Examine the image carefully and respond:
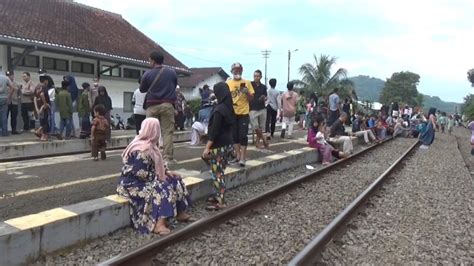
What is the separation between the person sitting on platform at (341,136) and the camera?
43.6 ft

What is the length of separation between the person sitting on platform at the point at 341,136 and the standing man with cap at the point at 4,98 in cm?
894

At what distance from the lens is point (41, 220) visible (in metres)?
4.43

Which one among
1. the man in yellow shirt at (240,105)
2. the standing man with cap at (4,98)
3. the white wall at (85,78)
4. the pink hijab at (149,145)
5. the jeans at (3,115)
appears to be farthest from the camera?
the white wall at (85,78)

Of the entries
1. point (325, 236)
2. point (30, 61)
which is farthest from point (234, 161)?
point (30, 61)

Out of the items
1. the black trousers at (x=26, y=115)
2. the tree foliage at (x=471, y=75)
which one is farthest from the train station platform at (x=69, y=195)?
the tree foliage at (x=471, y=75)

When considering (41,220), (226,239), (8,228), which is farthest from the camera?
(226,239)

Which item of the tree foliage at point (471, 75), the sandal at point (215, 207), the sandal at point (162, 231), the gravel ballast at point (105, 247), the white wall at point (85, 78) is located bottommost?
the gravel ballast at point (105, 247)

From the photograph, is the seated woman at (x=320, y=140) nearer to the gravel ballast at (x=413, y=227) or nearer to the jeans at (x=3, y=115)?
the gravel ballast at (x=413, y=227)

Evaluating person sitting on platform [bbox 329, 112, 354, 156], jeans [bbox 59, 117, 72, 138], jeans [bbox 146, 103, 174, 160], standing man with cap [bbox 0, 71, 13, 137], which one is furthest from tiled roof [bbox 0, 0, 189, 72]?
person sitting on platform [bbox 329, 112, 354, 156]

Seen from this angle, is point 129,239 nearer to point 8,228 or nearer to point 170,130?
point 8,228

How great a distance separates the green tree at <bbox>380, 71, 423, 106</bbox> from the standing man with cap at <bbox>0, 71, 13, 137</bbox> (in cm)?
8043

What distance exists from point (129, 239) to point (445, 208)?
17.3ft

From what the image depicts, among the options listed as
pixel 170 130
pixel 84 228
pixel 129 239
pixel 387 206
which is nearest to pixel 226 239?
pixel 129 239

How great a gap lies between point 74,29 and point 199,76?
2464cm
